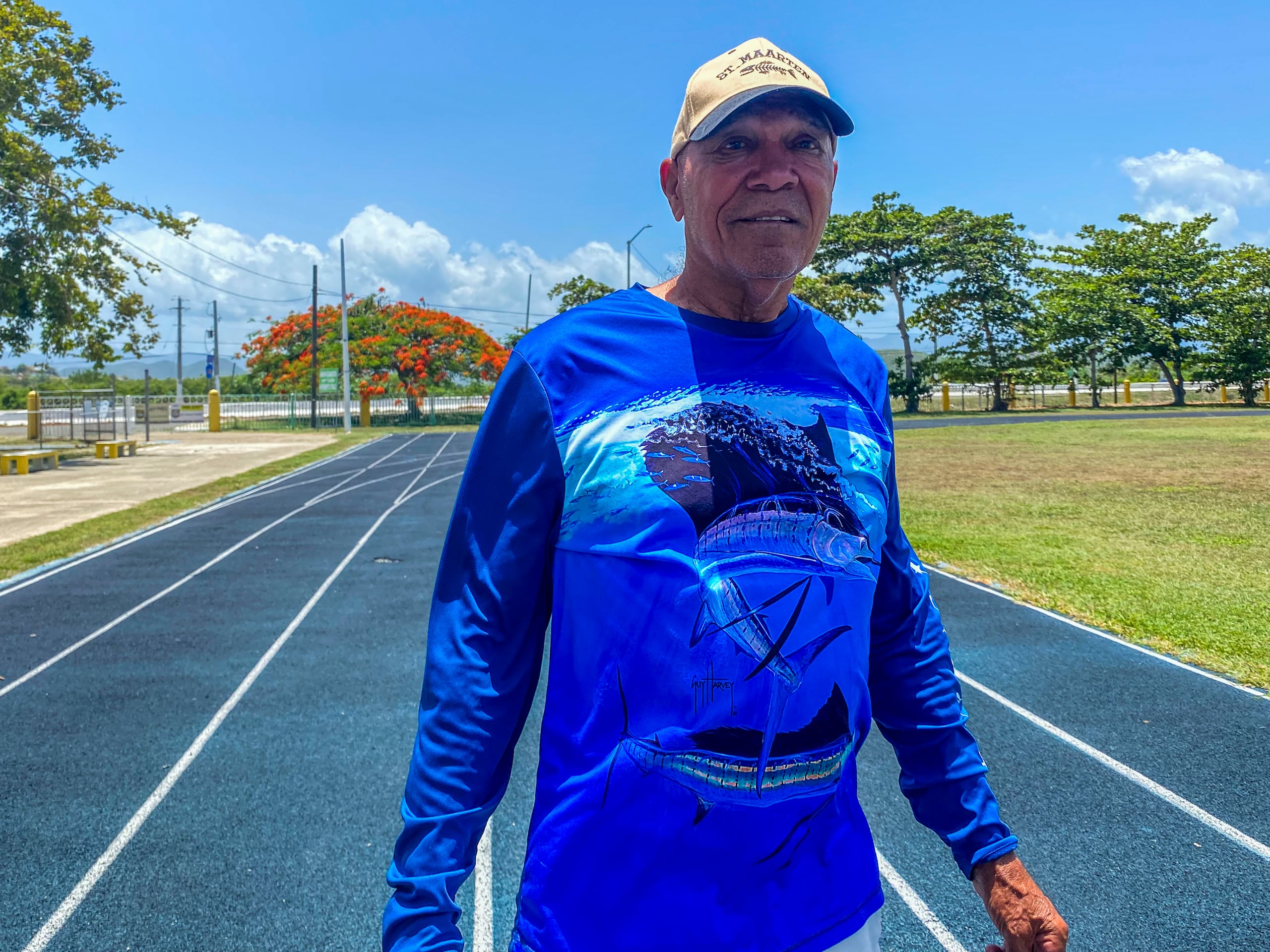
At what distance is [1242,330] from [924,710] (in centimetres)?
5243

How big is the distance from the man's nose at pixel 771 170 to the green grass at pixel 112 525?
1136 centimetres

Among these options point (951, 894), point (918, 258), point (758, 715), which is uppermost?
point (918, 258)

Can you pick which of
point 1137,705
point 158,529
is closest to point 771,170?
point 1137,705

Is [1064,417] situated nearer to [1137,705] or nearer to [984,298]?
[984,298]

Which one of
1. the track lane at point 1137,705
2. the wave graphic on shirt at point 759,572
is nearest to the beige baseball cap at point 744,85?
the wave graphic on shirt at point 759,572

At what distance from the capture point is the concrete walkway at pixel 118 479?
51.5ft

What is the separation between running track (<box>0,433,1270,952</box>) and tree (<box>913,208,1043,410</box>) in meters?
42.4

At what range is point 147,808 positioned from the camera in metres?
4.84

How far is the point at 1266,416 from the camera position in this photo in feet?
112

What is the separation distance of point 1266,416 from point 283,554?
3389cm

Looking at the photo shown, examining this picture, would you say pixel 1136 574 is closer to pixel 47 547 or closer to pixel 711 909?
pixel 711 909

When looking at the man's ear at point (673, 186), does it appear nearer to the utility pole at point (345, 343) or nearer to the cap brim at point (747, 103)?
the cap brim at point (747, 103)

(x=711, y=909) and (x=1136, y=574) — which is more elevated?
(x=711, y=909)

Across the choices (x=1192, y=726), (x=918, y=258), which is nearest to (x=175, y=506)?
(x=1192, y=726)
